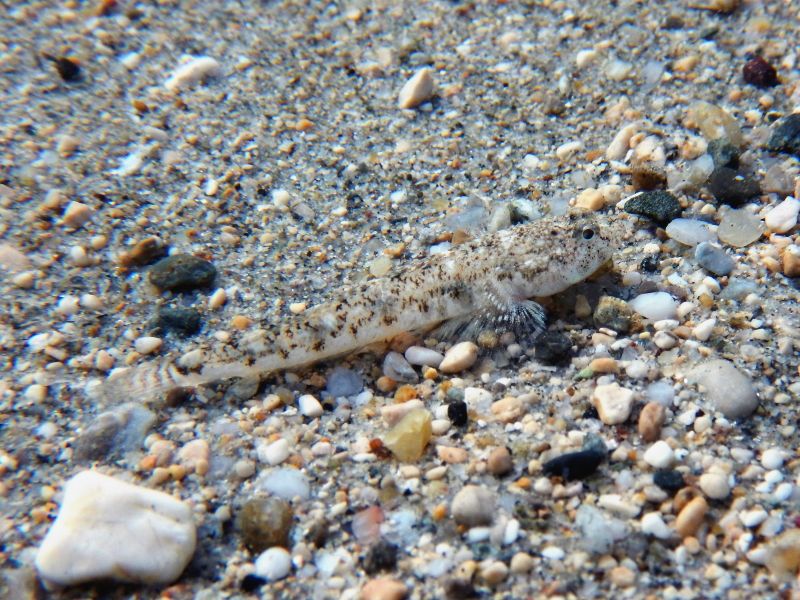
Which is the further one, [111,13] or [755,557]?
[111,13]

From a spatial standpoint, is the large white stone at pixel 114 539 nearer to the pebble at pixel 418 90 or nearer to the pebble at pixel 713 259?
the pebble at pixel 713 259

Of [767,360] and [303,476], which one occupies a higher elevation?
[767,360]

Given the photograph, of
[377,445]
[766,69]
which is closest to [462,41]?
[766,69]

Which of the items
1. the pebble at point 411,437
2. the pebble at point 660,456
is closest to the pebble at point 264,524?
the pebble at point 411,437

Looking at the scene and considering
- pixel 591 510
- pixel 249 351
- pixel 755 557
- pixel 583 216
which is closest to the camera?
pixel 755 557

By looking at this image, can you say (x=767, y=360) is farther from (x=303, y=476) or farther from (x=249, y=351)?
(x=249, y=351)

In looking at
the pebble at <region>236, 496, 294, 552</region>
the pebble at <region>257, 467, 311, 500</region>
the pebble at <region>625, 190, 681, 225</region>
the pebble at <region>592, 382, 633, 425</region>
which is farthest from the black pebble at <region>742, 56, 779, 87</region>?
the pebble at <region>236, 496, 294, 552</region>

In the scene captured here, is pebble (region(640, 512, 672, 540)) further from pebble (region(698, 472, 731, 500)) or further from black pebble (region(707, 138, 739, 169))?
black pebble (region(707, 138, 739, 169))
